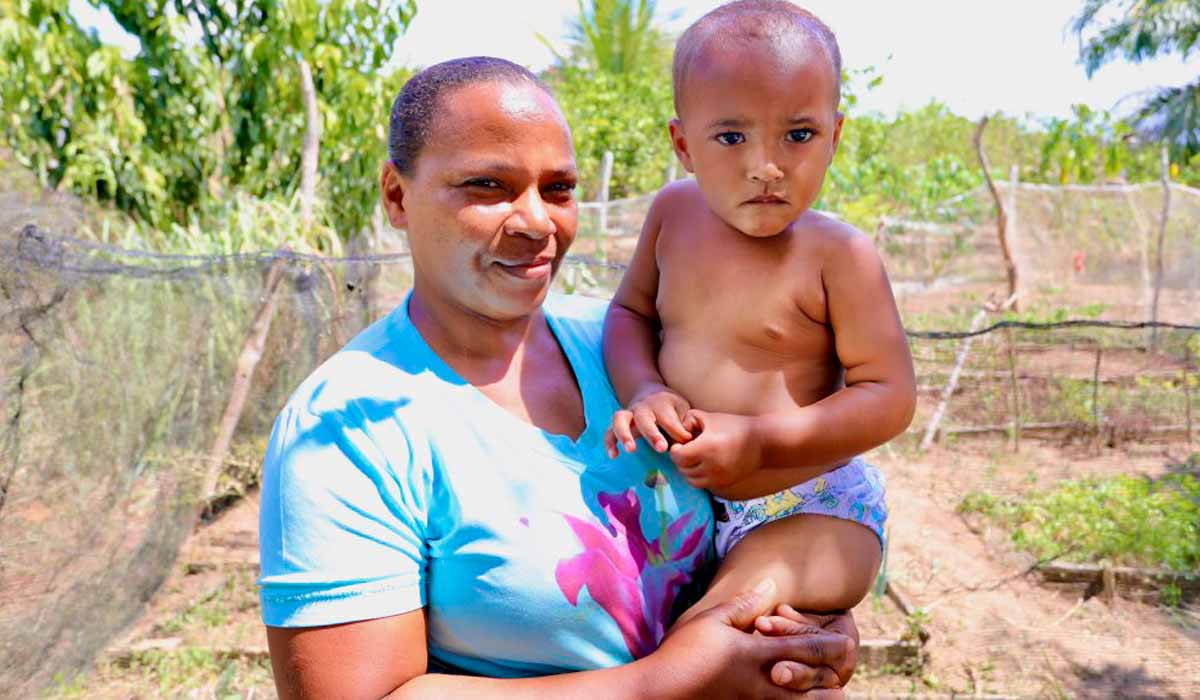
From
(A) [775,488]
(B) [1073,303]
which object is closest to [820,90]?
(A) [775,488]

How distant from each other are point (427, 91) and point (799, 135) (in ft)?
1.93

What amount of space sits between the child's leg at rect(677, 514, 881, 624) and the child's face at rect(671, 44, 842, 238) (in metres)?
0.48

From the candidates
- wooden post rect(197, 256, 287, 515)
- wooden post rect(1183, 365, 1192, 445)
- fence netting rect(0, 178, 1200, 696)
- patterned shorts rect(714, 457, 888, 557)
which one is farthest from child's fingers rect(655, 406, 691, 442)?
wooden post rect(1183, 365, 1192, 445)

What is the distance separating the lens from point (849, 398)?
5.14 feet

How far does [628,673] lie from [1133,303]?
12420 millimetres

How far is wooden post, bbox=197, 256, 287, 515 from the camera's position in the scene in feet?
13.3

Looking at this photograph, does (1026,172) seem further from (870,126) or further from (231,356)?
(231,356)

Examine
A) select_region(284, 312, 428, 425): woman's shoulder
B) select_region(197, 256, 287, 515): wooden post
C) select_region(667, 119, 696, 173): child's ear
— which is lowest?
select_region(197, 256, 287, 515): wooden post

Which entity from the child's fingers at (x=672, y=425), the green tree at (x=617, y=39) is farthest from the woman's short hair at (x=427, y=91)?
the green tree at (x=617, y=39)

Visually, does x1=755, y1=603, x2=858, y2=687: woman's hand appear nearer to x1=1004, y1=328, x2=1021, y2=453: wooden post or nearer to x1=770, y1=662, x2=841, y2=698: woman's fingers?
x1=770, y1=662, x2=841, y2=698: woman's fingers

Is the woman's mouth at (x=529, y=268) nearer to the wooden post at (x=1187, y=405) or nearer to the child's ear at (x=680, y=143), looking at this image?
the child's ear at (x=680, y=143)

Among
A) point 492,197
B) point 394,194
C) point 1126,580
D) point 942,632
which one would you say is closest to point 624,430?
point 492,197

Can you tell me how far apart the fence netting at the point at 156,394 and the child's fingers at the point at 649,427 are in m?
1.99

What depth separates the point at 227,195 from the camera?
6391 millimetres
